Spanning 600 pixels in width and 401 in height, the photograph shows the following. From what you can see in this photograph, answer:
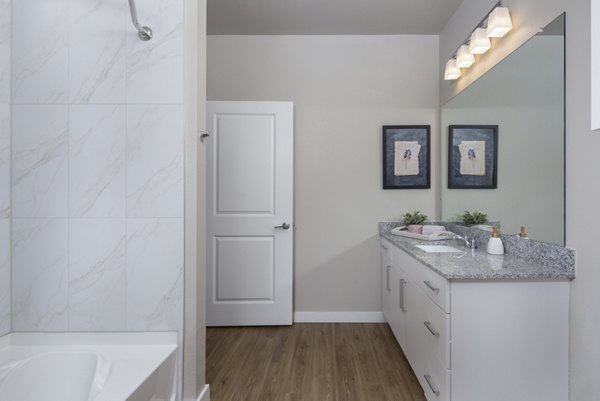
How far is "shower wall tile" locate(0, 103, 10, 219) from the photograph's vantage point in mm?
1396

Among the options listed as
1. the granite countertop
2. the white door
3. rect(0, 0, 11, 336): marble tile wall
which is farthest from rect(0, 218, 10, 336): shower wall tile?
the granite countertop

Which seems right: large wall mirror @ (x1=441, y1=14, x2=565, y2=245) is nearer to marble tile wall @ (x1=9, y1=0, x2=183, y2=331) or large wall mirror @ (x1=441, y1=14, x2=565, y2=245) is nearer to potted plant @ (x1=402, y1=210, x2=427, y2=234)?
potted plant @ (x1=402, y1=210, x2=427, y2=234)

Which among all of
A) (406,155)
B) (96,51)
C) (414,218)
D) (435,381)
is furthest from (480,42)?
(96,51)

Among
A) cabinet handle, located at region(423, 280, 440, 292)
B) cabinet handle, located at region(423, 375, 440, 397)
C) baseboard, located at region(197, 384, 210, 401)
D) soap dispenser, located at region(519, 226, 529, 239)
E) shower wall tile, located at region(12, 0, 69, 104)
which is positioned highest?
shower wall tile, located at region(12, 0, 69, 104)

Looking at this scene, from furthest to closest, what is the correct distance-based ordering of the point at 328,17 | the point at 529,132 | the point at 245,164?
the point at 245,164 → the point at 328,17 → the point at 529,132

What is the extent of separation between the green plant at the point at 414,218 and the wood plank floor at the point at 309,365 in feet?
3.15

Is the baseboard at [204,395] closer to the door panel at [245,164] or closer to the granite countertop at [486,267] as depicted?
the granite countertop at [486,267]

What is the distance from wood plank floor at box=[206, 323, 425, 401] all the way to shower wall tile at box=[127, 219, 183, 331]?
2.60 feet

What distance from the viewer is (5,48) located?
142cm

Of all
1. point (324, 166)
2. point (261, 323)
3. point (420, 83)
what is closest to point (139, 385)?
point (261, 323)

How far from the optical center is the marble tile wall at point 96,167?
4.70 feet

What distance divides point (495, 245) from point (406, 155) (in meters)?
1.28

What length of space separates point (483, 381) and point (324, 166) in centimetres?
208

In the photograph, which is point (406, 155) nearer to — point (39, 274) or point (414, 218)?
point (414, 218)
